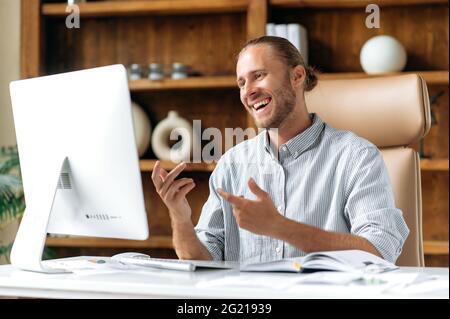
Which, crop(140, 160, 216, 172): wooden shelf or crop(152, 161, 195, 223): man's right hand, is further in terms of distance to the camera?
crop(140, 160, 216, 172): wooden shelf

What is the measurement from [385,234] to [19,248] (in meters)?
0.79

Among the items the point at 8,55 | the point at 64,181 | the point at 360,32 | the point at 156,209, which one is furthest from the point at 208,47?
the point at 64,181

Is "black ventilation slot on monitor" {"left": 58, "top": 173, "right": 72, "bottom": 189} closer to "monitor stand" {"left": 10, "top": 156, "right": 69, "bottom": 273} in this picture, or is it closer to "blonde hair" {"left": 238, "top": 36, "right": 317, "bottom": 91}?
"monitor stand" {"left": 10, "top": 156, "right": 69, "bottom": 273}

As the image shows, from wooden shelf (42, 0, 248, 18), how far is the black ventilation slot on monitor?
82.1 inches

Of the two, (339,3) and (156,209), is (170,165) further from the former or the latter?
(339,3)

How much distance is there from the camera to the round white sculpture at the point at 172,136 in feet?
11.6

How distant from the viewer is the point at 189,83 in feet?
11.4

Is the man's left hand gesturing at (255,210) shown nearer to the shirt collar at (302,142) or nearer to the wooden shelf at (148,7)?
the shirt collar at (302,142)

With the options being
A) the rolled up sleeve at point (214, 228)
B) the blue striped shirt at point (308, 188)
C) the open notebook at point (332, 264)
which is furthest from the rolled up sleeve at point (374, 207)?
the rolled up sleeve at point (214, 228)

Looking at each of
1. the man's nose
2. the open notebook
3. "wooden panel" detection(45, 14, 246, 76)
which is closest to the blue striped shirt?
the man's nose

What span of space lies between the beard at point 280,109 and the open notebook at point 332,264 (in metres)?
0.70

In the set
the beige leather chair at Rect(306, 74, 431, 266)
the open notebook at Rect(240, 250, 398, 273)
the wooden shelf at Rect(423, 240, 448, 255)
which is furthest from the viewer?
the wooden shelf at Rect(423, 240, 448, 255)

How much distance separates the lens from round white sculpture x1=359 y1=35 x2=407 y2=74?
3279 mm
